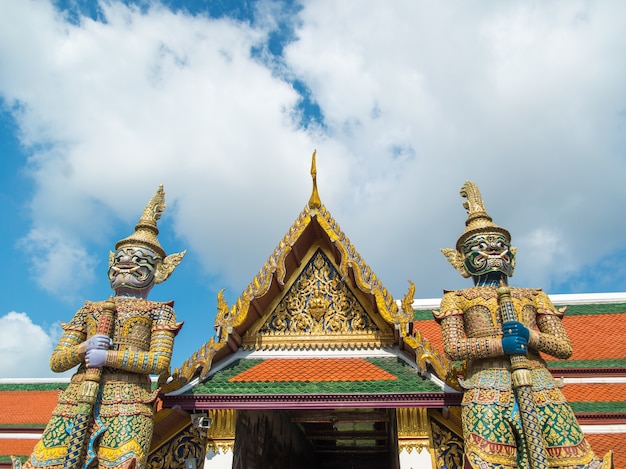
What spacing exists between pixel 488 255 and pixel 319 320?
7.90ft

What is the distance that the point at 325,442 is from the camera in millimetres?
10938

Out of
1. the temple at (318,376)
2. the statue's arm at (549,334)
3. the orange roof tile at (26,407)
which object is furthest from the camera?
the orange roof tile at (26,407)

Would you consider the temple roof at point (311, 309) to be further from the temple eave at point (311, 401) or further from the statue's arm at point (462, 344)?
the statue's arm at point (462, 344)

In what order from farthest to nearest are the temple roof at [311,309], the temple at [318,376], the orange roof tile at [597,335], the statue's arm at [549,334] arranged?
the orange roof tile at [597,335] → the temple roof at [311,309] → the temple at [318,376] → the statue's arm at [549,334]

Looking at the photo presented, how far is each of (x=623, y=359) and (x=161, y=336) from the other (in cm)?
712

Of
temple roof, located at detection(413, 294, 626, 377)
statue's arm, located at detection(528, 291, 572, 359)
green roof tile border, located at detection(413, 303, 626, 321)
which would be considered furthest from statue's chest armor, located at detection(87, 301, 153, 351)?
green roof tile border, located at detection(413, 303, 626, 321)

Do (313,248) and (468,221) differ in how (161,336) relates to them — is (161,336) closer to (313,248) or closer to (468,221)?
(313,248)

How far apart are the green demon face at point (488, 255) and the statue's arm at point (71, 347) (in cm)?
445

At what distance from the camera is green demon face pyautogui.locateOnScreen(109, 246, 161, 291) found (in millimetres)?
5609

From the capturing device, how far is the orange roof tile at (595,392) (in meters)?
6.71

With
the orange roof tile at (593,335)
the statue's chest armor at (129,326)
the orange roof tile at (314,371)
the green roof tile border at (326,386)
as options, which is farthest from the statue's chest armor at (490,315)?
the statue's chest armor at (129,326)

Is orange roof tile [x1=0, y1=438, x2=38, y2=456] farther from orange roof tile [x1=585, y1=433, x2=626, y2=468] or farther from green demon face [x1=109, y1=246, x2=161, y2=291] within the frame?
orange roof tile [x1=585, y1=433, x2=626, y2=468]

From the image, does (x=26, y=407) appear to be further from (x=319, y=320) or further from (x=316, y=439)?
(x=319, y=320)

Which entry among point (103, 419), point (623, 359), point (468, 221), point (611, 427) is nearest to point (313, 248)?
point (468, 221)
